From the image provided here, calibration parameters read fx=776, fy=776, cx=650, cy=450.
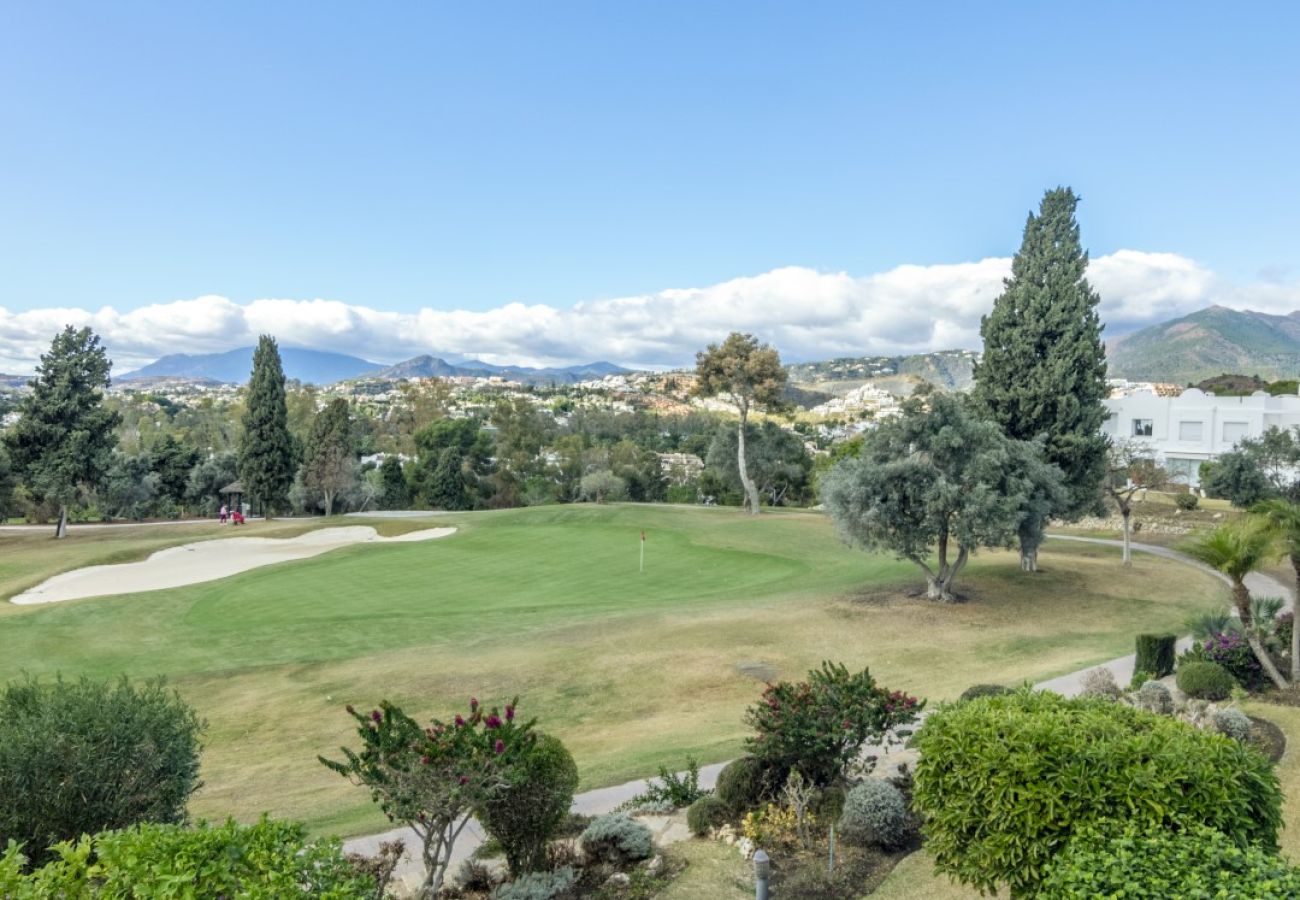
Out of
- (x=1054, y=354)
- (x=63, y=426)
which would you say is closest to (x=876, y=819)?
(x=1054, y=354)

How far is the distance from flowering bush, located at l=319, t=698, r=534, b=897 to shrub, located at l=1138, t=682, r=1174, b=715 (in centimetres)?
984

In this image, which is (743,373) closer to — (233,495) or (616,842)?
(233,495)

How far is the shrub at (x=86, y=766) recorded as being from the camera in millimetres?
6695

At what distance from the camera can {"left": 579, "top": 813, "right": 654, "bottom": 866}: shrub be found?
8078mm

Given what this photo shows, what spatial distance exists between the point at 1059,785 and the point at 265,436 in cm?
4922

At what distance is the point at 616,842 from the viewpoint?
26.8 ft

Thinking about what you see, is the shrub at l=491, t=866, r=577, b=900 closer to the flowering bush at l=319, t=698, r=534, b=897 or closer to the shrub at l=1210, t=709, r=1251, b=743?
the flowering bush at l=319, t=698, r=534, b=897

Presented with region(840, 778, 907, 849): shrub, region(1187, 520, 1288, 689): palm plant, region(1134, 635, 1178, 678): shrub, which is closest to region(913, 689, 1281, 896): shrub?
region(840, 778, 907, 849): shrub

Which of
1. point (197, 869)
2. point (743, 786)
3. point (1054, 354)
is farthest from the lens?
point (1054, 354)

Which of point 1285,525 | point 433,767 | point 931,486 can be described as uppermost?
point 1285,525

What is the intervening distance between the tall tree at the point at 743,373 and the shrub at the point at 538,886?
37.2m

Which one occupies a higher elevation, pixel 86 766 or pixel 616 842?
pixel 86 766

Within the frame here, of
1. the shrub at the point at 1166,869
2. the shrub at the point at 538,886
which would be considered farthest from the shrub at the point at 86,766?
the shrub at the point at 1166,869

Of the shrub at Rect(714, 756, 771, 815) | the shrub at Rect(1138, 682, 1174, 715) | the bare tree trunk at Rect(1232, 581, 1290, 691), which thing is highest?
the bare tree trunk at Rect(1232, 581, 1290, 691)
